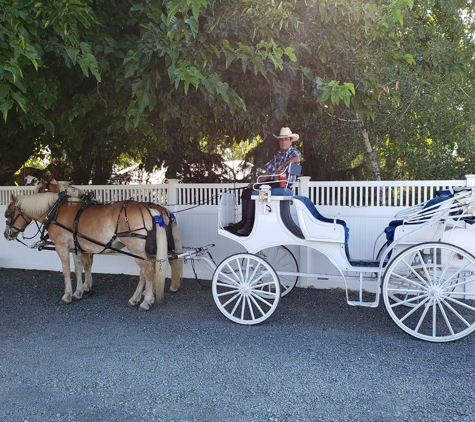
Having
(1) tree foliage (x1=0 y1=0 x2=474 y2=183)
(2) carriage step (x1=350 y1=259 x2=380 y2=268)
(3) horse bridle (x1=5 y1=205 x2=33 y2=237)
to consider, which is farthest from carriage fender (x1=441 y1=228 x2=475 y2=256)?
(3) horse bridle (x1=5 y1=205 x2=33 y2=237)

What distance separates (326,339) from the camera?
4.38m

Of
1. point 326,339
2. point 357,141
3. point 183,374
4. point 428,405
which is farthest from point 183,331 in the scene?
point 357,141

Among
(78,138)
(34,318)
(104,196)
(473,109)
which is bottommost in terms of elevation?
(34,318)

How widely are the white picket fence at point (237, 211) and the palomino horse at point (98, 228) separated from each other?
1.33 feet

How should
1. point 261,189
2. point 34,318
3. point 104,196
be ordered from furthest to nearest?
point 104,196 → point 34,318 → point 261,189

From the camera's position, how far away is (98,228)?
5.64 metres

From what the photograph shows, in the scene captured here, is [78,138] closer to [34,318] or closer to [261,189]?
[34,318]

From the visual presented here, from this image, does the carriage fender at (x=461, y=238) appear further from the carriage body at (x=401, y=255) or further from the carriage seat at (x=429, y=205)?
the carriage seat at (x=429, y=205)

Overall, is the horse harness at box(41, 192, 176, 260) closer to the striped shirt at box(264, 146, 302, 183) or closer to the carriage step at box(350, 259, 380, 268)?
the striped shirt at box(264, 146, 302, 183)

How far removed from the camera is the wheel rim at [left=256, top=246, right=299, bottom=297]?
19.3 ft

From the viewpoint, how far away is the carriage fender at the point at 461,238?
Answer: 474 cm

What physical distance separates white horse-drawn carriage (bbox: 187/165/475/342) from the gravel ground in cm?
30

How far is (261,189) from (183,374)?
6.74 ft

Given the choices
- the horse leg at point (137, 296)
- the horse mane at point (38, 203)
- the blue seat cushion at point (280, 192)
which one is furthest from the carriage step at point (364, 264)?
the horse mane at point (38, 203)
